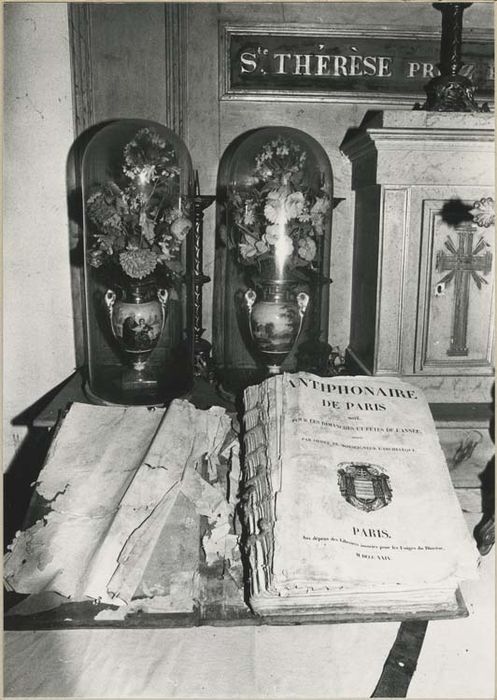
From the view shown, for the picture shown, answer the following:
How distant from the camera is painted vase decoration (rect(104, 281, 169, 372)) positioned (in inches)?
50.6

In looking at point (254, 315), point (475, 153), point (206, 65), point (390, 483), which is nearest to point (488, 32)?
point (475, 153)

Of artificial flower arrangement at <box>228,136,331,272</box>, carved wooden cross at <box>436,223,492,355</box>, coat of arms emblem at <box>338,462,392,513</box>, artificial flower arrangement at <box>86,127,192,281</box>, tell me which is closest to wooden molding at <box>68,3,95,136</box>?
artificial flower arrangement at <box>86,127,192,281</box>

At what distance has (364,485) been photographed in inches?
29.7

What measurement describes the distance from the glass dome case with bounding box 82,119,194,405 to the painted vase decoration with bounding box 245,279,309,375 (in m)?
0.20

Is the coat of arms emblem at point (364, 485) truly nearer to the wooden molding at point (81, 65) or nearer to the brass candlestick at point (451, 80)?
the brass candlestick at point (451, 80)

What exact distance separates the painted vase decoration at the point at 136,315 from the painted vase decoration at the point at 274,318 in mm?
213

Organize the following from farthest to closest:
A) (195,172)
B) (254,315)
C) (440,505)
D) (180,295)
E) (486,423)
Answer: (195,172) → (180,295) → (254,315) → (486,423) → (440,505)

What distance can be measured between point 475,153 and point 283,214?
0.43 metres

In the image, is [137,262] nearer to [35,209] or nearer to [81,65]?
[35,209]

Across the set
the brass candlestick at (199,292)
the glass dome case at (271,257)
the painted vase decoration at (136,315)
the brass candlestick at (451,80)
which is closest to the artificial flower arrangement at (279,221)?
the glass dome case at (271,257)

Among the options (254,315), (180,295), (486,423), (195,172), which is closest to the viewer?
(486,423)

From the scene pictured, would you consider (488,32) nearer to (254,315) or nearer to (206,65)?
(206,65)

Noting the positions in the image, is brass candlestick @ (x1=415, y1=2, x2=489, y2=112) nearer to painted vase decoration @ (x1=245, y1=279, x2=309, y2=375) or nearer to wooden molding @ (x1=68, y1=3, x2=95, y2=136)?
painted vase decoration @ (x1=245, y1=279, x2=309, y2=375)

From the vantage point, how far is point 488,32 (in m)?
1.63
